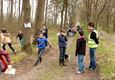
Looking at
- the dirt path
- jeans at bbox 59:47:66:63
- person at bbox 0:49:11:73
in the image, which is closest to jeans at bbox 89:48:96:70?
the dirt path

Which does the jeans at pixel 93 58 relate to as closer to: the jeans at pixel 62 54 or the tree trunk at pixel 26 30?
the jeans at pixel 62 54

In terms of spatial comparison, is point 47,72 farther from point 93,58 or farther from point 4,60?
Result: point 4,60

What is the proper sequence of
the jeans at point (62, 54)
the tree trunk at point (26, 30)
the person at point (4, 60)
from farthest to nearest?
the tree trunk at point (26, 30) < the jeans at point (62, 54) < the person at point (4, 60)

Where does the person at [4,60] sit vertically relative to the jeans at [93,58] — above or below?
above

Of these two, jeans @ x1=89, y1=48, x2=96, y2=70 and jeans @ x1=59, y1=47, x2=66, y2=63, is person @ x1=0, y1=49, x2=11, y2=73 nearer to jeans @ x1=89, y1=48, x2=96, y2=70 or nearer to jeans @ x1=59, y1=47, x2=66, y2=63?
jeans @ x1=89, y1=48, x2=96, y2=70

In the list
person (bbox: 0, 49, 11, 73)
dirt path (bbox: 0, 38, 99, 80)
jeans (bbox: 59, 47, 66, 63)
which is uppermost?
person (bbox: 0, 49, 11, 73)

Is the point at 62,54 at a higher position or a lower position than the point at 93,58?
lower

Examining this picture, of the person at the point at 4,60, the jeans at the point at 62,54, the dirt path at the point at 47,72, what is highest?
the person at the point at 4,60

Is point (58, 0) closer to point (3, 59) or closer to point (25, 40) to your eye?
point (25, 40)

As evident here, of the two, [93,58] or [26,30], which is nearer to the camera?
[93,58]

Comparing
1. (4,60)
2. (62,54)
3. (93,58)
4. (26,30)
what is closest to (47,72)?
(62,54)

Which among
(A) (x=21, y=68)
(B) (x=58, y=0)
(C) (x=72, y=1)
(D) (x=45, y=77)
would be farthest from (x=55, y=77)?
(C) (x=72, y=1)

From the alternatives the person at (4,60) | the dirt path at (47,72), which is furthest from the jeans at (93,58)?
the person at (4,60)

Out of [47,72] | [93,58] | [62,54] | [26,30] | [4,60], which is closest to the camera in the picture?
[4,60]
